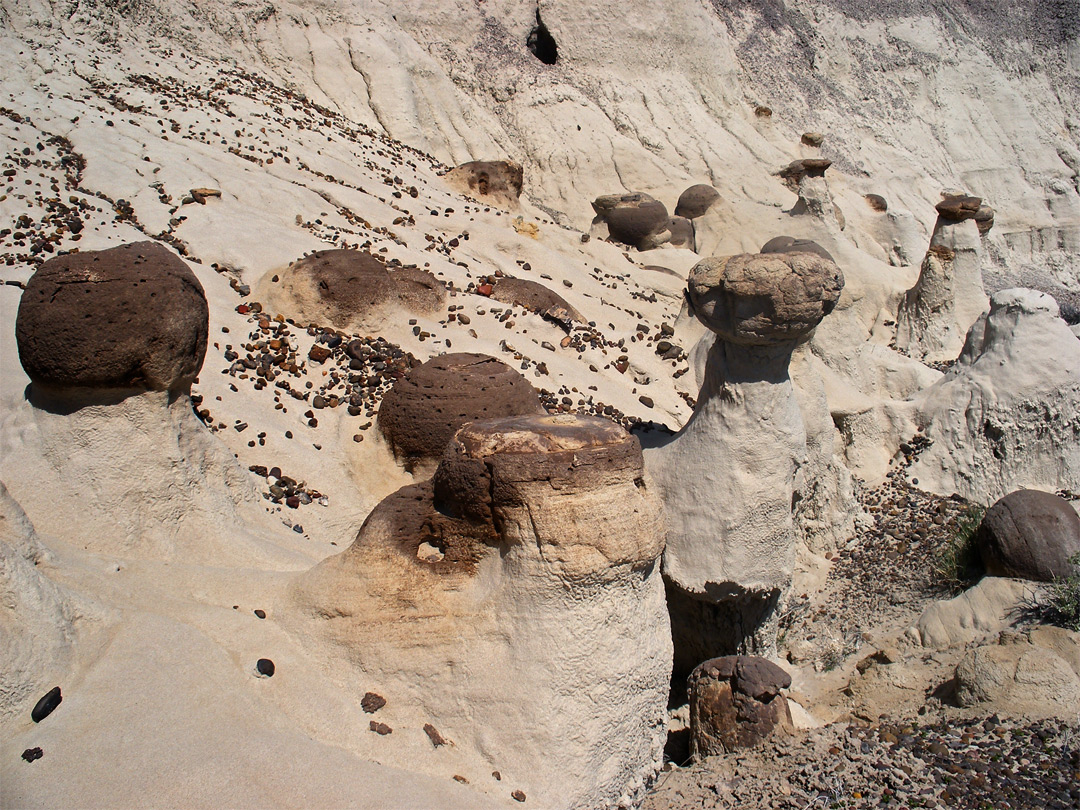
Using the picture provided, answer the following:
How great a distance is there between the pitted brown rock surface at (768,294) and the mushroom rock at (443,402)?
1636 mm

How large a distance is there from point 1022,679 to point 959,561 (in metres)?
1.74

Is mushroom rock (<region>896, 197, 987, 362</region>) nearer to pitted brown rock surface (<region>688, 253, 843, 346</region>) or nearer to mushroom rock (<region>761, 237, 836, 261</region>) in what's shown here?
mushroom rock (<region>761, 237, 836, 261</region>)

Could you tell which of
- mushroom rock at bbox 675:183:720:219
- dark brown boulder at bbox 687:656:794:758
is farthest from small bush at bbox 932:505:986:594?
mushroom rock at bbox 675:183:720:219

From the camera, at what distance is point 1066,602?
4.61 m

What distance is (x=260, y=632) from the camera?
3.20 m

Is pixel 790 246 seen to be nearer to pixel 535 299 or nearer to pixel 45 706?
pixel 535 299

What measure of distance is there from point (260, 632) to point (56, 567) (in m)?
0.77

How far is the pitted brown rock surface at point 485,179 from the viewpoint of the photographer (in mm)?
12453

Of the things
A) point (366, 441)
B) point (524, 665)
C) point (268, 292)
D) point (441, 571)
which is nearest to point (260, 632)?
point (441, 571)

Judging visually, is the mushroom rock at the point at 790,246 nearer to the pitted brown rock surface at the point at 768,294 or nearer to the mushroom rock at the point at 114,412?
the pitted brown rock surface at the point at 768,294

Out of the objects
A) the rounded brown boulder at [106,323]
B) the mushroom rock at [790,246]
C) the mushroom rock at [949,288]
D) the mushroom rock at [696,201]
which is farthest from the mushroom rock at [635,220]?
the rounded brown boulder at [106,323]

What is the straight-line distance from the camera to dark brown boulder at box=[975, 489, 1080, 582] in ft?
16.8

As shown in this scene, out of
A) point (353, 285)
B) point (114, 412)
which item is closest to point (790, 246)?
point (353, 285)

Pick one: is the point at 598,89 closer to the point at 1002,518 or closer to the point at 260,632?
the point at 1002,518
